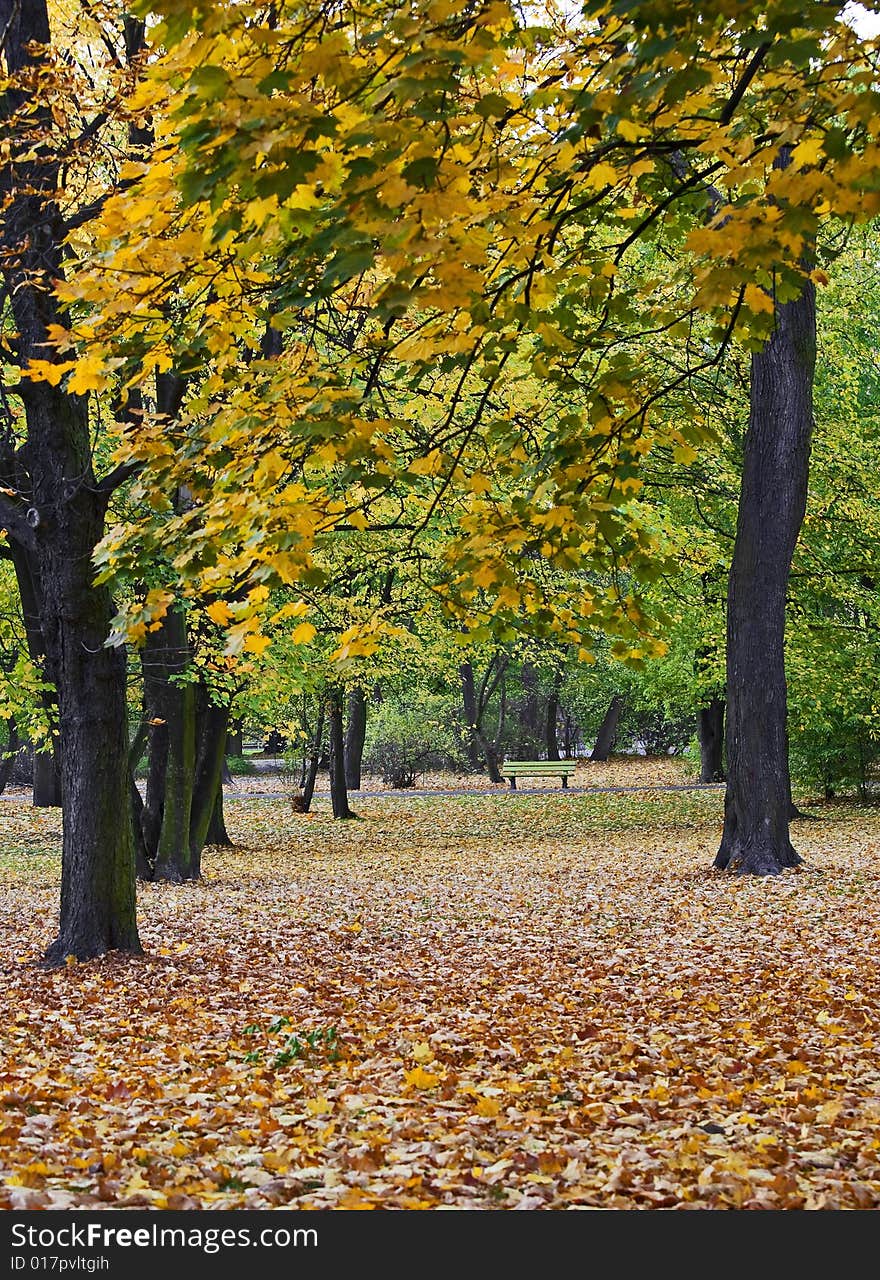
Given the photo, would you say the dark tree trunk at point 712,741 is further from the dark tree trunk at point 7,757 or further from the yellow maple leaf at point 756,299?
the yellow maple leaf at point 756,299

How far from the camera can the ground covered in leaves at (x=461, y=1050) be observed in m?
4.01

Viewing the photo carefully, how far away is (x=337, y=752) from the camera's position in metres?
22.4

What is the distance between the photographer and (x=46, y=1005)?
7324 mm

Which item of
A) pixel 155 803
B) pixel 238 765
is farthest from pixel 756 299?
pixel 238 765

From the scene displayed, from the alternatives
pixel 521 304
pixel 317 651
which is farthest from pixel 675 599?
pixel 521 304

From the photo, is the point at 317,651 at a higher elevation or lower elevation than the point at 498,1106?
higher

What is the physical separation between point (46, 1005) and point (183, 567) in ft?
13.2

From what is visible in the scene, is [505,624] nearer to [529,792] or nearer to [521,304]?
[521,304]

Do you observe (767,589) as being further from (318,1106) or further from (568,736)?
(568,736)

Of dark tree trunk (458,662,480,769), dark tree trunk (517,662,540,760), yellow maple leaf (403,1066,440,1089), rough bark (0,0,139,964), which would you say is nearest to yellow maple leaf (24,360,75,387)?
yellow maple leaf (403,1066,440,1089)

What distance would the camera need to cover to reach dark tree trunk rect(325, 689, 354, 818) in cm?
2152

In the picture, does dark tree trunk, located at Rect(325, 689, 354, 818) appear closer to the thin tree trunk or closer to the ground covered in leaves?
the thin tree trunk

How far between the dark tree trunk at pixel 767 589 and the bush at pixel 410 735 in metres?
18.1

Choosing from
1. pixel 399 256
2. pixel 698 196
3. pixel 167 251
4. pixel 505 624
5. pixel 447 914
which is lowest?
pixel 447 914
